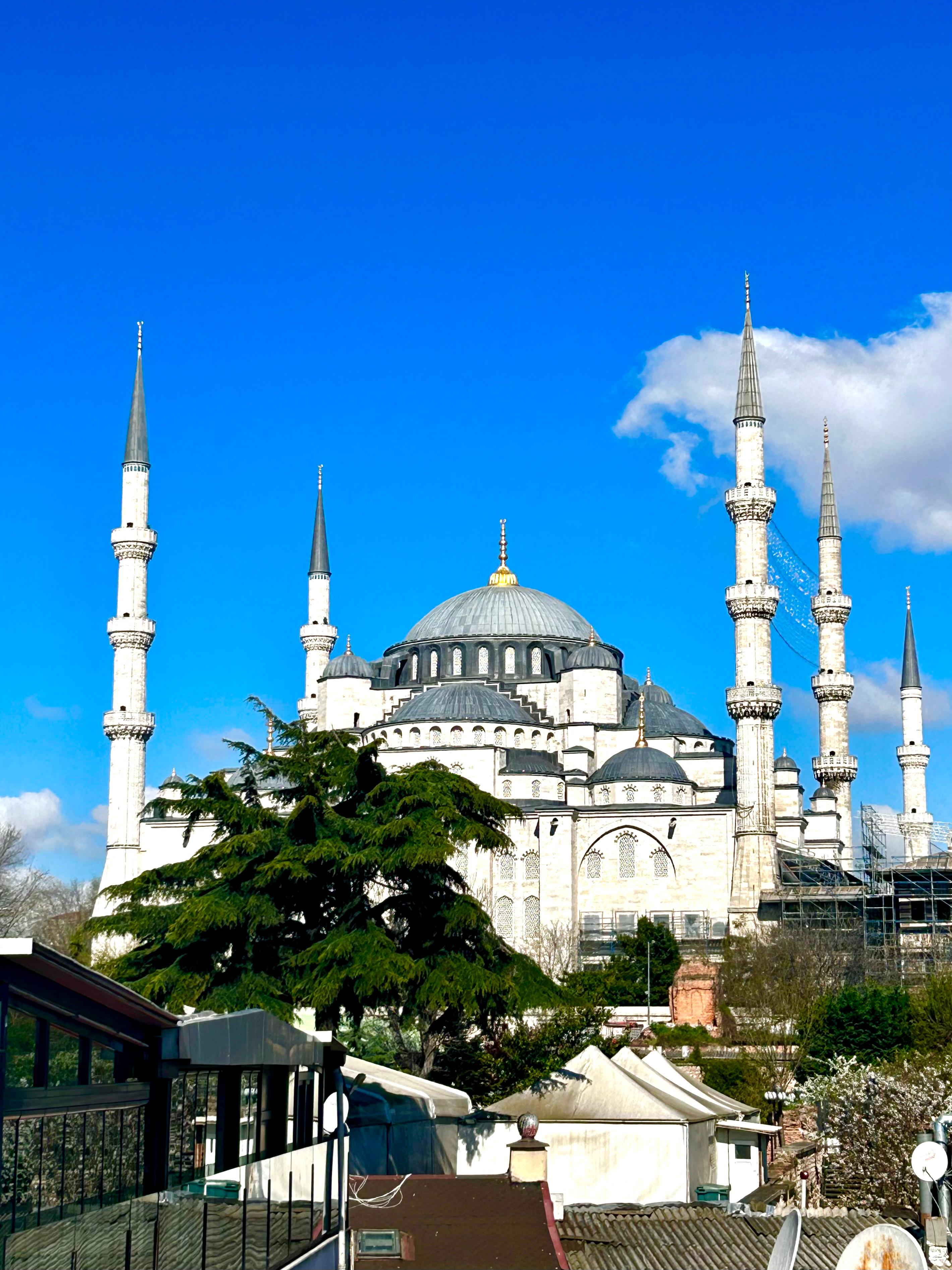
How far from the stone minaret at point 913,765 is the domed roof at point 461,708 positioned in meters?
12.0

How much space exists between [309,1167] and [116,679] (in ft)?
132

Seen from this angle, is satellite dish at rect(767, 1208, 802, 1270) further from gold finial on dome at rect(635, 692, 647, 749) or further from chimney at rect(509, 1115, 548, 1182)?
gold finial on dome at rect(635, 692, 647, 749)

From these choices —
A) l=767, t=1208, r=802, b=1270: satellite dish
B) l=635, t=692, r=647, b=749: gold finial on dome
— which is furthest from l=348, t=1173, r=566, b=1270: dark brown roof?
l=635, t=692, r=647, b=749: gold finial on dome

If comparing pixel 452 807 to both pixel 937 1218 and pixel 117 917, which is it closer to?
pixel 117 917

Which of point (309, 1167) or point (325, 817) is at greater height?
point (325, 817)

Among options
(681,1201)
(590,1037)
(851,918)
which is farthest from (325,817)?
(851,918)

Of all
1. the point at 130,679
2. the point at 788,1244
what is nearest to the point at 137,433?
the point at 130,679

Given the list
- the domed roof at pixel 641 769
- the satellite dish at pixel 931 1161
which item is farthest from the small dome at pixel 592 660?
the satellite dish at pixel 931 1161

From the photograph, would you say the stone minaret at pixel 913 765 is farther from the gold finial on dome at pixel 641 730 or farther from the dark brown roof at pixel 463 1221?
the dark brown roof at pixel 463 1221

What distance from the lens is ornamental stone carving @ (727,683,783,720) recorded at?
4644cm

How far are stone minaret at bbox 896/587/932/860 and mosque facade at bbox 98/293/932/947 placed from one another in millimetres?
69

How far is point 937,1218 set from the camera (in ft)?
42.1

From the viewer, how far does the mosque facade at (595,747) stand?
157 feet

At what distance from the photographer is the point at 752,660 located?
1861 inches
